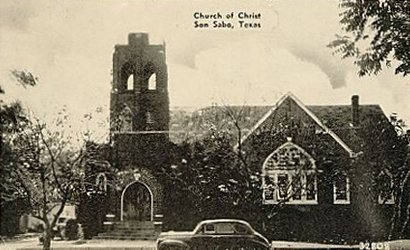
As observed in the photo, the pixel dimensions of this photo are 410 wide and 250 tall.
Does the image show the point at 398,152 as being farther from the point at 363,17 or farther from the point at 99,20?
the point at 99,20

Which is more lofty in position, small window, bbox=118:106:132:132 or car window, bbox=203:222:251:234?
small window, bbox=118:106:132:132

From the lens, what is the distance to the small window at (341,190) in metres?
1.18

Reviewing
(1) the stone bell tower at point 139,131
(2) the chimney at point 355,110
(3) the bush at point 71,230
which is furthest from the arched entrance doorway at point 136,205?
(2) the chimney at point 355,110

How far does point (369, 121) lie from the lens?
1180 millimetres

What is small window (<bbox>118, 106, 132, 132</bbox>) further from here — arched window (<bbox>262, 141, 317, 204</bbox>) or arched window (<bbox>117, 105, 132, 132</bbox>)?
arched window (<bbox>262, 141, 317, 204</bbox>)

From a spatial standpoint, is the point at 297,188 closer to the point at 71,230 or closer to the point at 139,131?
the point at 139,131

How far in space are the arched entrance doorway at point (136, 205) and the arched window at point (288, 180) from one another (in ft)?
0.83

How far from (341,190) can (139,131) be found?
0.46 m

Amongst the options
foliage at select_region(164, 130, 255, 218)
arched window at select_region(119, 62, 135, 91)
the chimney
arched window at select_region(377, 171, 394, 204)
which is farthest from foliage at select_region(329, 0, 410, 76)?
arched window at select_region(119, 62, 135, 91)

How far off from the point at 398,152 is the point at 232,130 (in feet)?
1.24

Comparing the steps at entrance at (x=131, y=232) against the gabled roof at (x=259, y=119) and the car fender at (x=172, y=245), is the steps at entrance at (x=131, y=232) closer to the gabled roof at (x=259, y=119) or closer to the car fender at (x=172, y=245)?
the car fender at (x=172, y=245)

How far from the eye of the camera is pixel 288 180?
3.84 ft

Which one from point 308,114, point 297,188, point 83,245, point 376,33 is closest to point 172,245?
point 83,245

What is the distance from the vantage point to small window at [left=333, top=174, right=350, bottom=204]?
1179mm
